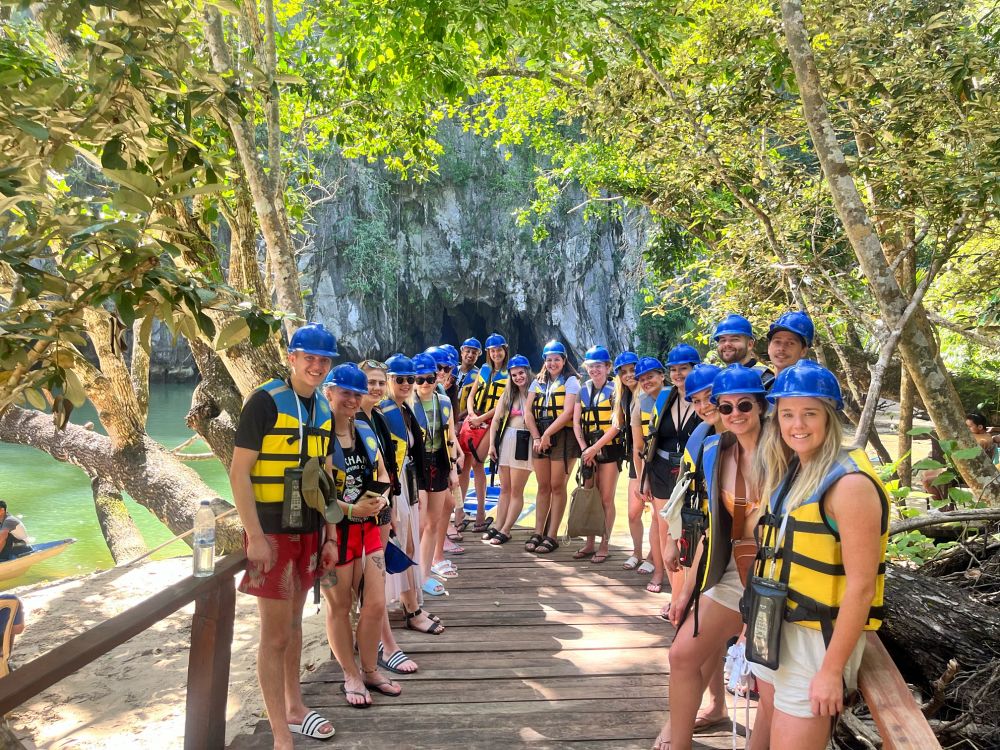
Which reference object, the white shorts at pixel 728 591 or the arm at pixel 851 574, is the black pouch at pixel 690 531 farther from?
the arm at pixel 851 574

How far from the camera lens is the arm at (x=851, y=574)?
1869mm

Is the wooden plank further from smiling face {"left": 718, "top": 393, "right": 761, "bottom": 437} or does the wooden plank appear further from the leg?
smiling face {"left": 718, "top": 393, "right": 761, "bottom": 437}

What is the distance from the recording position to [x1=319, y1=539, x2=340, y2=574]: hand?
312 centimetres

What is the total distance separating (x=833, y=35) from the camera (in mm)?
5156

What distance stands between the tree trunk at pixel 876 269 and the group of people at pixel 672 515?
0.80 meters

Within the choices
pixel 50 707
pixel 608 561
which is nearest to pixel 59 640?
pixel 50 707

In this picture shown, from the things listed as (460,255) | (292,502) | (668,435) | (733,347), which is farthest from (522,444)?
(460,255)

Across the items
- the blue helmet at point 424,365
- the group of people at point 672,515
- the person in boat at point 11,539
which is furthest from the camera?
the person in boat at point 11,539

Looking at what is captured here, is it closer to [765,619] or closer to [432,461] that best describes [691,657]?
[765,619]

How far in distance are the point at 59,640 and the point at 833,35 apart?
27.3 ft

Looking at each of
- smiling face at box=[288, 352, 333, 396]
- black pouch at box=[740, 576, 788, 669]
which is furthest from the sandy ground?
black pouch at box=[740, 576, 788, 669]

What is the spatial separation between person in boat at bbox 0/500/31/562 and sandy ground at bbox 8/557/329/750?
640 millimetres

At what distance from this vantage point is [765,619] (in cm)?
203

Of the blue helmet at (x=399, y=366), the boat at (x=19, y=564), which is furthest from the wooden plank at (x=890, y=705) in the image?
the boat at (x=19, y=564)
